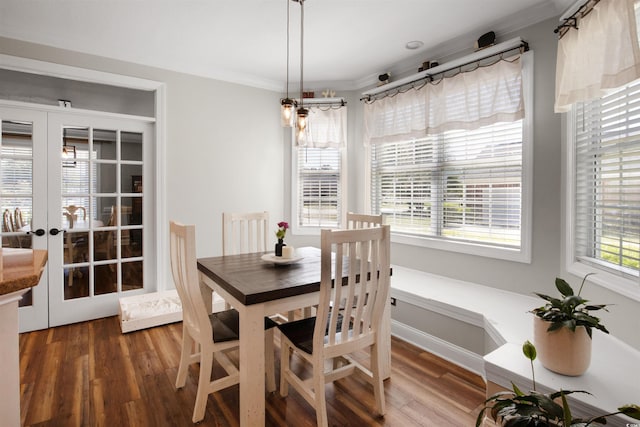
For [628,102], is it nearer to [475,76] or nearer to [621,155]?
[621,155]

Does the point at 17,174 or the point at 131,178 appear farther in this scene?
the point at 131,178

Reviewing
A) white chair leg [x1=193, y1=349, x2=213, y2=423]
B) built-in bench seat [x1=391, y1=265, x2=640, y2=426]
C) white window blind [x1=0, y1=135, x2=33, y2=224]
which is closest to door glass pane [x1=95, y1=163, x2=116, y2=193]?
white window blind [x1=0, y1=135, x2=33, y2=224]

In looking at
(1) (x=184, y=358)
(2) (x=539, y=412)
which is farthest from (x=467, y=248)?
(1) (x=184, y=358)

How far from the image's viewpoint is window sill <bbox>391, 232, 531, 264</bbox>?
2656 mm

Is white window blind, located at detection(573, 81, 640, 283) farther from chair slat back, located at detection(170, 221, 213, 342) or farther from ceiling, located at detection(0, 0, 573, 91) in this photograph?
chair slat back, located at detection(170, 221, 213, 342)

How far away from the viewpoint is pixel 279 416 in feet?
6.16

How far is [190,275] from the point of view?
1.72m

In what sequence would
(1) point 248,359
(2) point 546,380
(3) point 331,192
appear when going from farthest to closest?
(3) point 331,192 → (1) point 248,359 → (2) point 546,380

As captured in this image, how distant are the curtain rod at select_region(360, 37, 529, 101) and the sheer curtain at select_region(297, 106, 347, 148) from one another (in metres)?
0.36

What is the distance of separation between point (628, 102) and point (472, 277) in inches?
67.5

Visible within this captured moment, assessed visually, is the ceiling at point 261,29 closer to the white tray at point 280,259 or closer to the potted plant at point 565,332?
the white tray at point 280,259

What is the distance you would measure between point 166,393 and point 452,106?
10.6ft

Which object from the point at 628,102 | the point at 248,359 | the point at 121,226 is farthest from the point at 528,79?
the point at 121,226

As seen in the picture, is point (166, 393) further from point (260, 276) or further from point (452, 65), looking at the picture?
point (452, 65)
